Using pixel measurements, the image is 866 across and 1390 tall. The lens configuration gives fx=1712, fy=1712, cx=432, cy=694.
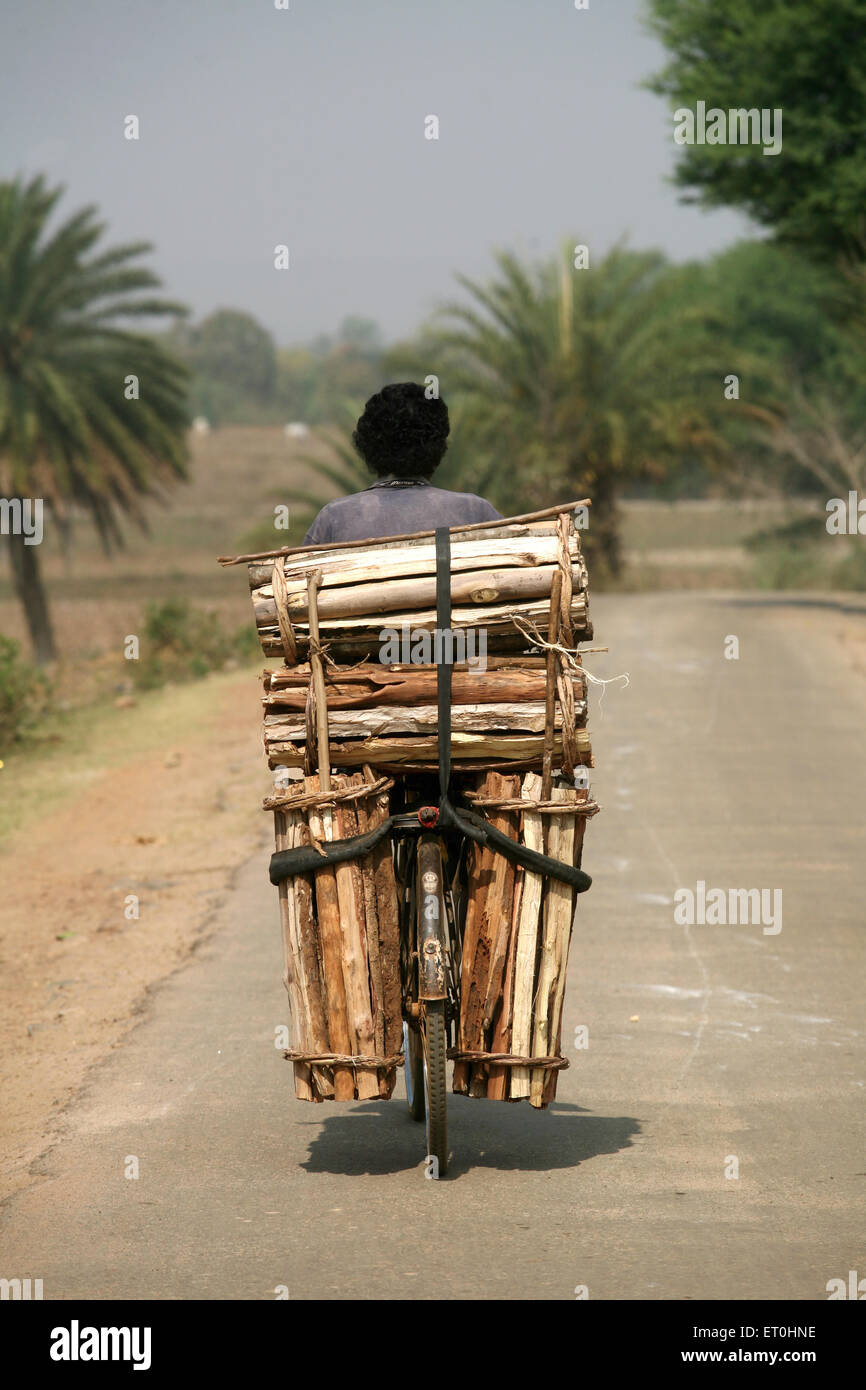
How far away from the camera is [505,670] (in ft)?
15.7

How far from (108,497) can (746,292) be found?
3385cm

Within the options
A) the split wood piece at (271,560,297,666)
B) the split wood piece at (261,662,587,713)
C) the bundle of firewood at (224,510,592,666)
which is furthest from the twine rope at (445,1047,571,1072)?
the split wood piece at (271,560,297,666)

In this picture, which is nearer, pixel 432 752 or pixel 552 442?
pixel 432 752

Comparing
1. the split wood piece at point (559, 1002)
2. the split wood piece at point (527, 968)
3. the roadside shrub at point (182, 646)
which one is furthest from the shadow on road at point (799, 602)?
the split wood piece at point (527, 968)

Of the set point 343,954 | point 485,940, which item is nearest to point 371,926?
point 343,954

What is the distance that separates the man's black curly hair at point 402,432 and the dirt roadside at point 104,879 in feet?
7.74

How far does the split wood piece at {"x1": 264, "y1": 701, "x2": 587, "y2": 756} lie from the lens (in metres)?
4.76

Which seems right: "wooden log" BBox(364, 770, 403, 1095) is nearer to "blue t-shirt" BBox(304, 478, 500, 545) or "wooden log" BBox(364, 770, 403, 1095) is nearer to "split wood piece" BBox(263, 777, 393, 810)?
"split wood piece" BBox(263, 777, 393, 810)

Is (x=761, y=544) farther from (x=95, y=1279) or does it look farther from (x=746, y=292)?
(x=95, y=1279)

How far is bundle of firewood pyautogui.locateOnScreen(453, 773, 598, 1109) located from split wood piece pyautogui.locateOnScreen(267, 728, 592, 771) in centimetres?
7

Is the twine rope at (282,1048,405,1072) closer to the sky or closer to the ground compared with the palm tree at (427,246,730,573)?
closer to the ground

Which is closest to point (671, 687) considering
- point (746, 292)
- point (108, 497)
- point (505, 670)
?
point (505, 670)

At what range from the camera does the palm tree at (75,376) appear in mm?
26906

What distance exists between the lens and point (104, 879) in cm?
992
